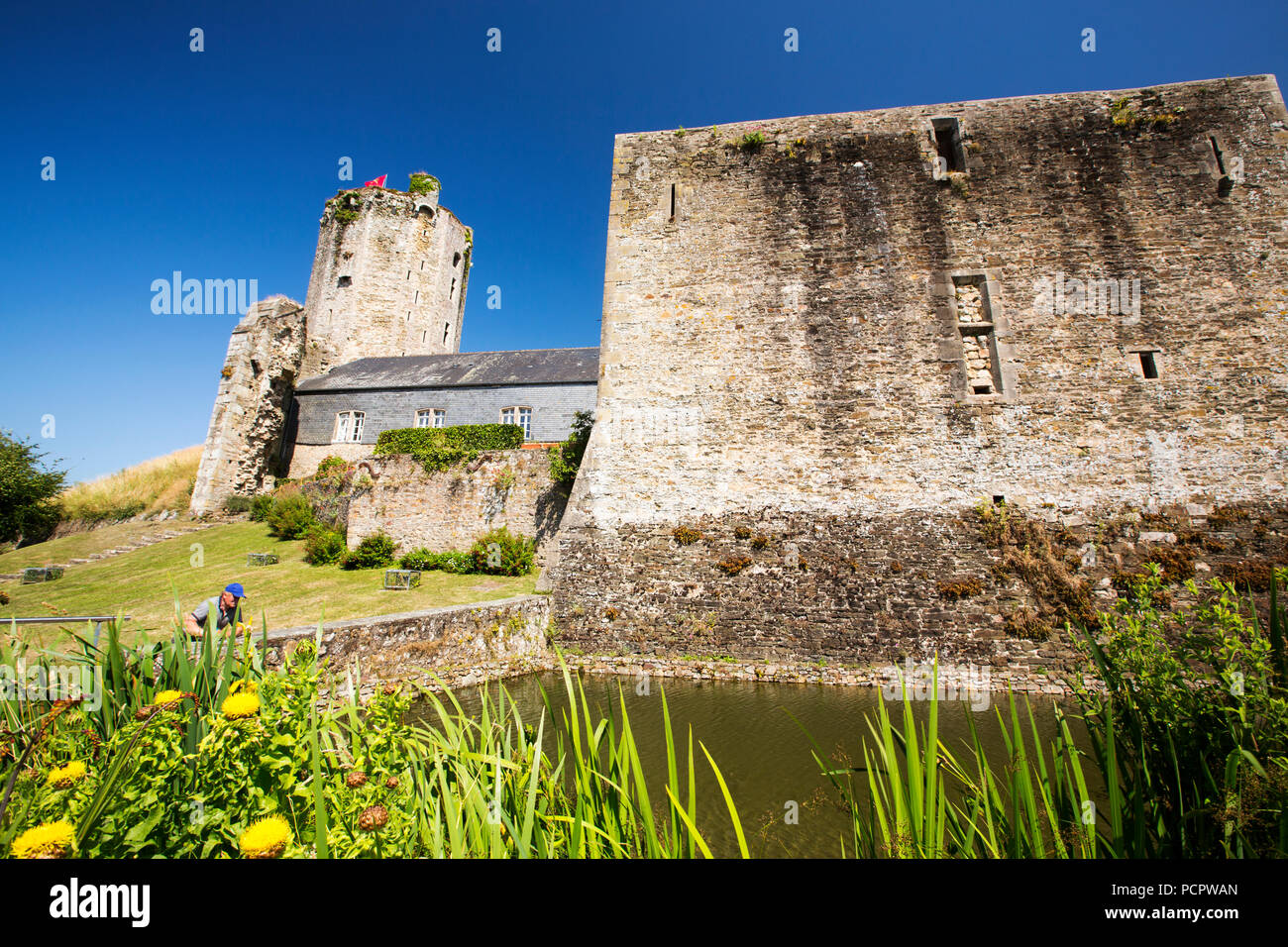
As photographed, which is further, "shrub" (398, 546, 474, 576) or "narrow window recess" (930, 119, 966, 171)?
"shrub" (398, 546, 474, 576)

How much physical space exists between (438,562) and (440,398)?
963 cm

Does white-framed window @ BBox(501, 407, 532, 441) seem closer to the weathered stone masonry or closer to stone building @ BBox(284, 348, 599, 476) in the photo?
stone building @ BBox(284, 348, 599, 476)

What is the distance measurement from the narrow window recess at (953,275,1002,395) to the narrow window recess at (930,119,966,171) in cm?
261

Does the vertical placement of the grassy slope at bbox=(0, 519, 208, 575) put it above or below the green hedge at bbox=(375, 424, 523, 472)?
below

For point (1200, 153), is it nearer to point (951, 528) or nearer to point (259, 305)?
point (951, 528)

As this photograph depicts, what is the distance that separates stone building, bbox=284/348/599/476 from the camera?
20.9 meters

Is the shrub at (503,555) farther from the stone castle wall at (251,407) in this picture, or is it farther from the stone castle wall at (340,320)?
the stone castle wall at (251,407)

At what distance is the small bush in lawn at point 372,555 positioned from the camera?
15250mm

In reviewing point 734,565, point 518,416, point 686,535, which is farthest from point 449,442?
point 734,565

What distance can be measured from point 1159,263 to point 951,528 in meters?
6.17

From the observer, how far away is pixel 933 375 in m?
9.49

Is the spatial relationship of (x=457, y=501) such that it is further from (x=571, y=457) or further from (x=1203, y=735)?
(x=1203, y=735)

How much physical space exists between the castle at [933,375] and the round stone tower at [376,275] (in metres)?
24.1

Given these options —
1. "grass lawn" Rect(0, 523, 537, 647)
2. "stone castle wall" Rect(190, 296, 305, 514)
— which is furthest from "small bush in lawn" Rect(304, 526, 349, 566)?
"stone castle wall" Rect(190, 296, 305, 514)
